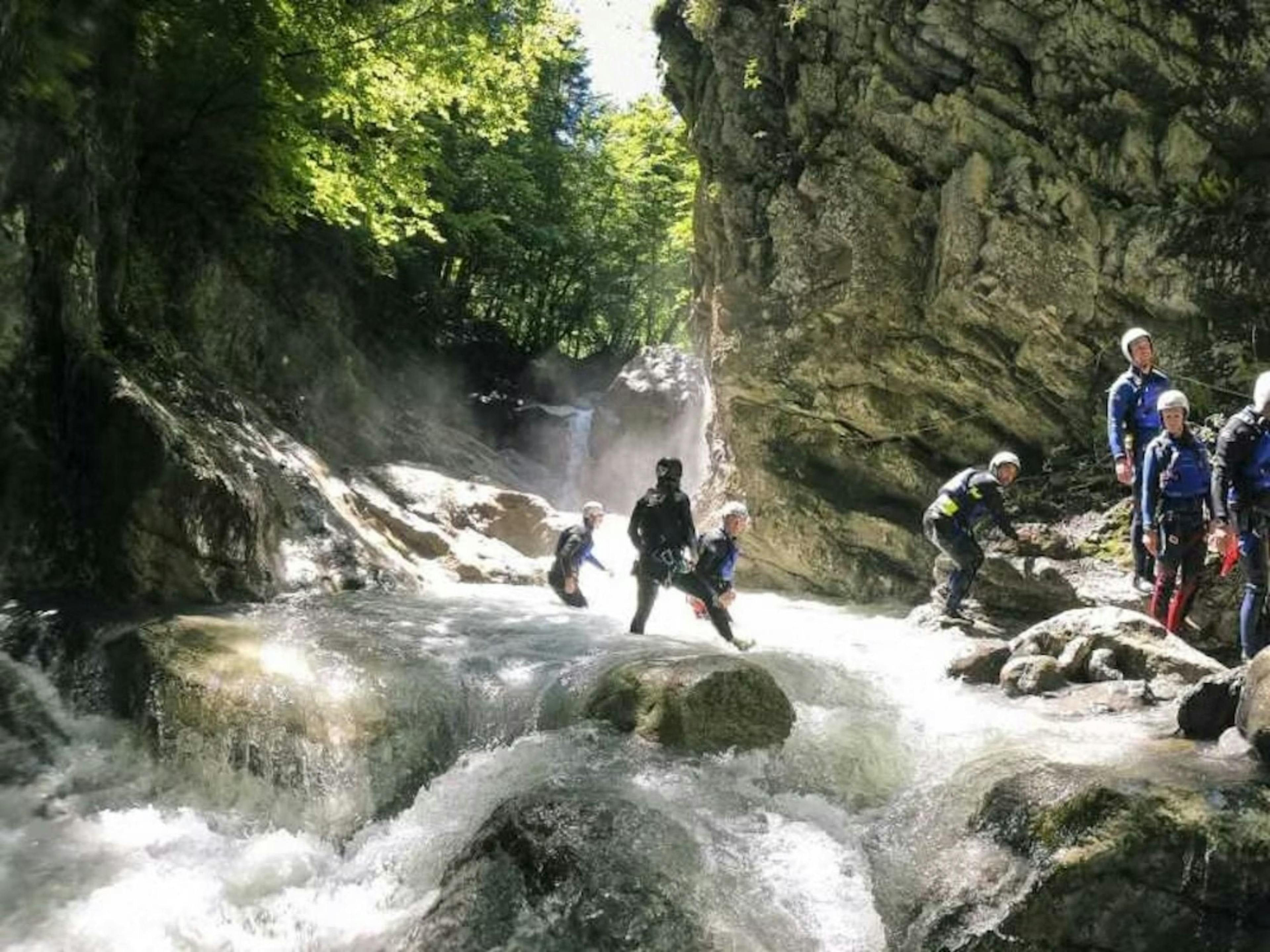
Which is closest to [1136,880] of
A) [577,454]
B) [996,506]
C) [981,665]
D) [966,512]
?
[981,665]

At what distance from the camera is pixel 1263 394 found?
22.0ft

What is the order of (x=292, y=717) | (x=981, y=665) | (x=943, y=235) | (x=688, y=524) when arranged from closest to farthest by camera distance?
(x=292, y=717)
(x=981, y=665)
(x=688, y=524)
(x=943, y=235)

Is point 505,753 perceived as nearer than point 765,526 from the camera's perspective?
Yes

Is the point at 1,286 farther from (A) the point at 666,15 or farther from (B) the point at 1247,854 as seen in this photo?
(A) the point at 666,15

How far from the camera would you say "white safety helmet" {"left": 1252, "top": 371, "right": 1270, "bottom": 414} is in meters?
6.64

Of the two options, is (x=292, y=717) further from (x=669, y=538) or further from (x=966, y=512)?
(x=966, y=512)

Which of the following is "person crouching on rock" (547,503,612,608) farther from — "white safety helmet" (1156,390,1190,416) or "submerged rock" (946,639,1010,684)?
"white safety helmet" (1156,390,1190,416)

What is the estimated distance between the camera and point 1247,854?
4414mm

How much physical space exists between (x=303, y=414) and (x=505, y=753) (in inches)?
544

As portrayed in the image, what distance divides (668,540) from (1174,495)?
4768 mm

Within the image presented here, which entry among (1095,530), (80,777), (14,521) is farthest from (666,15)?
(80,777)

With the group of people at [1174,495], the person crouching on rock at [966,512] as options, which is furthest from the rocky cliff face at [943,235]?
the group of people at [1174,495]

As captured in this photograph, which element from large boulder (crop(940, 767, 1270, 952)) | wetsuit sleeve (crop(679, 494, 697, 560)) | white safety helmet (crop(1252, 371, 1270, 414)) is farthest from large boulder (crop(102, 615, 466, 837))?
white safety helmet (crop(1252, 371, 1270, 414))

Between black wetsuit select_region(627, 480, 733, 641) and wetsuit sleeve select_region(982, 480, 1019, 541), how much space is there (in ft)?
12.3
